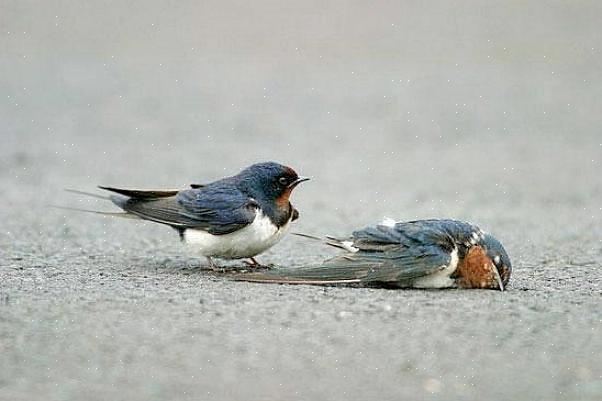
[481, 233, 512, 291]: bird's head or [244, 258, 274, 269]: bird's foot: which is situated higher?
[481, 233, 512, 291]: bird's head

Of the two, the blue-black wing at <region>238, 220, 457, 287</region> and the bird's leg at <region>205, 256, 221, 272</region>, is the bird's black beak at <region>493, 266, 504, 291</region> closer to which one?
the blue-black wing at <region>238, 220, 457, 287</region>

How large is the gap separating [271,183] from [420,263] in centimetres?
101

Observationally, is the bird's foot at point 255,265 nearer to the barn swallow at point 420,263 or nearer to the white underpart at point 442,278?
the barn swallow at point 420,263

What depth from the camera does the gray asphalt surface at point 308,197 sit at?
16.2ft

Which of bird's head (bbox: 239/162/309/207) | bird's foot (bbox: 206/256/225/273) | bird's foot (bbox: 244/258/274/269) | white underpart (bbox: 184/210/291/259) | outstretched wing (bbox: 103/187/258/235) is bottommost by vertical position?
bird's foot (bbox: 206/256/225/273)

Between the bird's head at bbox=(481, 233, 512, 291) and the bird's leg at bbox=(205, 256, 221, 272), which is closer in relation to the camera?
the bird's head at bbox=(481, 233, 512, 291)

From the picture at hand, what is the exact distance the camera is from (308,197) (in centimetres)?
1084

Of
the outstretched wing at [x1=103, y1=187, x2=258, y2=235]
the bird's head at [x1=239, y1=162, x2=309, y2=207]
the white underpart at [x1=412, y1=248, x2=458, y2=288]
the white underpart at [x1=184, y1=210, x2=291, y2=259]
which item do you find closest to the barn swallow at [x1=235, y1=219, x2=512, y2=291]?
the white underpart at [x1=412, y1=248, x2=458, y2=288]

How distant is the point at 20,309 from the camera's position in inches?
225

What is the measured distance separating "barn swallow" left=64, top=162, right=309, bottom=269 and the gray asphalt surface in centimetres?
25

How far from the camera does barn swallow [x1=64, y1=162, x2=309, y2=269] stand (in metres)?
6.54

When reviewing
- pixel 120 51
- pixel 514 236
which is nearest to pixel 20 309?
pixel 514 236

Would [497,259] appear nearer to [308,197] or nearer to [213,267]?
[213,267]

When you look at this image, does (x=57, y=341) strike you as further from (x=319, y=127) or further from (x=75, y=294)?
(x=319, y=127)
